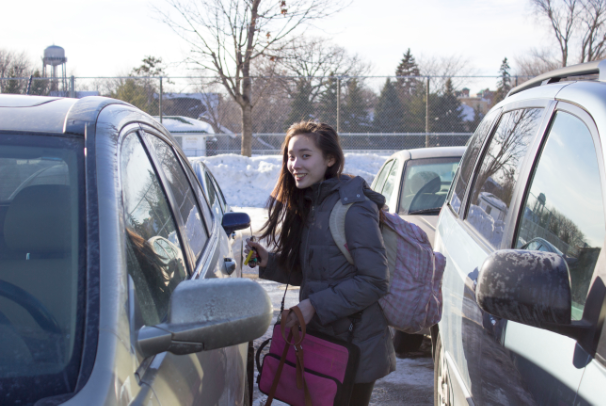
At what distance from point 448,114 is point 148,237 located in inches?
686

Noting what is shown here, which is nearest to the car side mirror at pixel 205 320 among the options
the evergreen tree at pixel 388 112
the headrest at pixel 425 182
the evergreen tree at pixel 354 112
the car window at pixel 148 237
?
the car window at pixel 148 237

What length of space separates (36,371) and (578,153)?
5.22 feet

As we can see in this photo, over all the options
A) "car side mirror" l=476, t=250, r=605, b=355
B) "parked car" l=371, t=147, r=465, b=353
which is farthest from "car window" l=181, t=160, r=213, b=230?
"parked car" l=371, t=147, r=465, b=353

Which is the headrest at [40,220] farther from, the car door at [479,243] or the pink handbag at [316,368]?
the car door at [479,243]

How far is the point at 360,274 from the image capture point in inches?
87.0

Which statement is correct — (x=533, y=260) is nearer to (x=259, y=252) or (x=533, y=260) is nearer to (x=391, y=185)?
(x=259, y=252)

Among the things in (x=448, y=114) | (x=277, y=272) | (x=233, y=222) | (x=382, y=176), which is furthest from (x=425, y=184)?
(x=448, y=114)

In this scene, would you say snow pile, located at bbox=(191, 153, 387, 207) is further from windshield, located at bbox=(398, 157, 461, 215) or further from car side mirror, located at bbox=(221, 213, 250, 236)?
car side mirror, located at bbox=(221, 213, 250, 236)

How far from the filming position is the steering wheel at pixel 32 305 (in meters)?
1.31

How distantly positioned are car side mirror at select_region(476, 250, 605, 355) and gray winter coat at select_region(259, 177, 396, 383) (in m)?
0.79

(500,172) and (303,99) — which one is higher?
(303,99)

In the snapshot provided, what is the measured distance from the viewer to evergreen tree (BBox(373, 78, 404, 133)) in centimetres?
1819

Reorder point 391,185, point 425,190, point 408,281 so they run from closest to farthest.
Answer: point 408,281
point 425,190
point 391,185

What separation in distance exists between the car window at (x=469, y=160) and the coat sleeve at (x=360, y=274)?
104 cm
